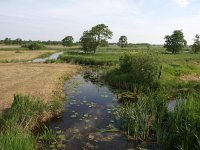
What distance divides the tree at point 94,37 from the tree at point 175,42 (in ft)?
73.1

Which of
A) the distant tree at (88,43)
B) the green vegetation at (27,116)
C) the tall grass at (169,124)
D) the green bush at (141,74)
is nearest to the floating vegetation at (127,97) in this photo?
the green bush at (141,74)

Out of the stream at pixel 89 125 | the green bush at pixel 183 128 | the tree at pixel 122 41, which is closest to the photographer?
the green bush at pixel 183 128

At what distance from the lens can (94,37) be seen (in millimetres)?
88188

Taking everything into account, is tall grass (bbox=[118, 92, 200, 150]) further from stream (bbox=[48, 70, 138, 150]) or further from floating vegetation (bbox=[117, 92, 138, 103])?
floating vegetation (bbox=[117, 92, 138, 103])

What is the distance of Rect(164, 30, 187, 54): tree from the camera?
91125 millimetres

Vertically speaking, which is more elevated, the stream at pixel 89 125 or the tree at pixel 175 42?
the tree at pixel 175 42

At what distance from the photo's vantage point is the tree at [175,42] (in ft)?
299

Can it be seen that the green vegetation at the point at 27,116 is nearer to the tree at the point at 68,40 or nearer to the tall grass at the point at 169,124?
the tall grass at the point at 169,124

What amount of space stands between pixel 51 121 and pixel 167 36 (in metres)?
85.7

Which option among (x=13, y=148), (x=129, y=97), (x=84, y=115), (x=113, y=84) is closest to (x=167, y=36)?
(x=113, y=84)

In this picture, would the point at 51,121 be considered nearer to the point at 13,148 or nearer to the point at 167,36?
the point at 13,148

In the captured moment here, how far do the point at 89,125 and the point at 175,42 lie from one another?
8225 cm

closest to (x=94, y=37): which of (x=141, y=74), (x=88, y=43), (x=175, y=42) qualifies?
(x=88, y=43)

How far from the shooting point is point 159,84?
27.5 metres
